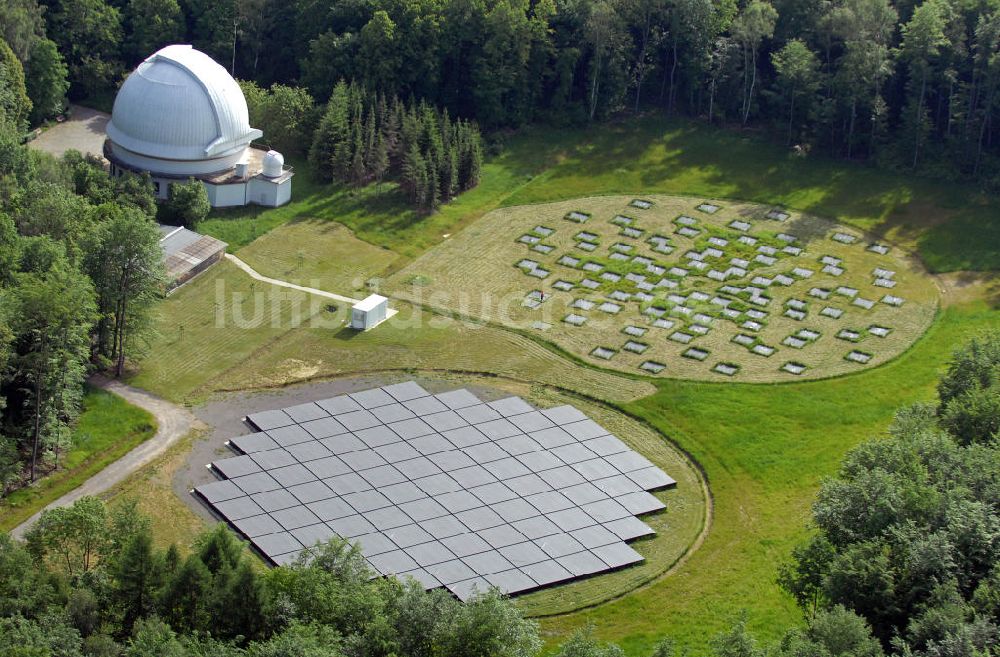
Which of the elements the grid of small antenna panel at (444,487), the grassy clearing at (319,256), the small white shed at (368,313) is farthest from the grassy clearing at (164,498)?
the grassy clearing at (319,256)

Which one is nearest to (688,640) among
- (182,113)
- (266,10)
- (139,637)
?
(139,637)

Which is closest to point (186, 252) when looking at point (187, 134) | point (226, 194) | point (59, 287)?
point (226, 194)

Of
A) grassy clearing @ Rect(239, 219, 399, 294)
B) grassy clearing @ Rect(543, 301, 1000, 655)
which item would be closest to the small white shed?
grassy clearing @ Rect(239, 219, 399, 294)

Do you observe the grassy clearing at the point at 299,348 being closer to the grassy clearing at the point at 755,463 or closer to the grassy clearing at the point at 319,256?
the grassy clearing at the point at 319,256

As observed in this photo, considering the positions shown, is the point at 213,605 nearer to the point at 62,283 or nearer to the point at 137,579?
the point at 137,579

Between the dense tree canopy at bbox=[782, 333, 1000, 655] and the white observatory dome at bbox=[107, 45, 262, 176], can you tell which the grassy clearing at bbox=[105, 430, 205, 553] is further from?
the white observatory dome at bbox=[107, 45, 262, 176]
